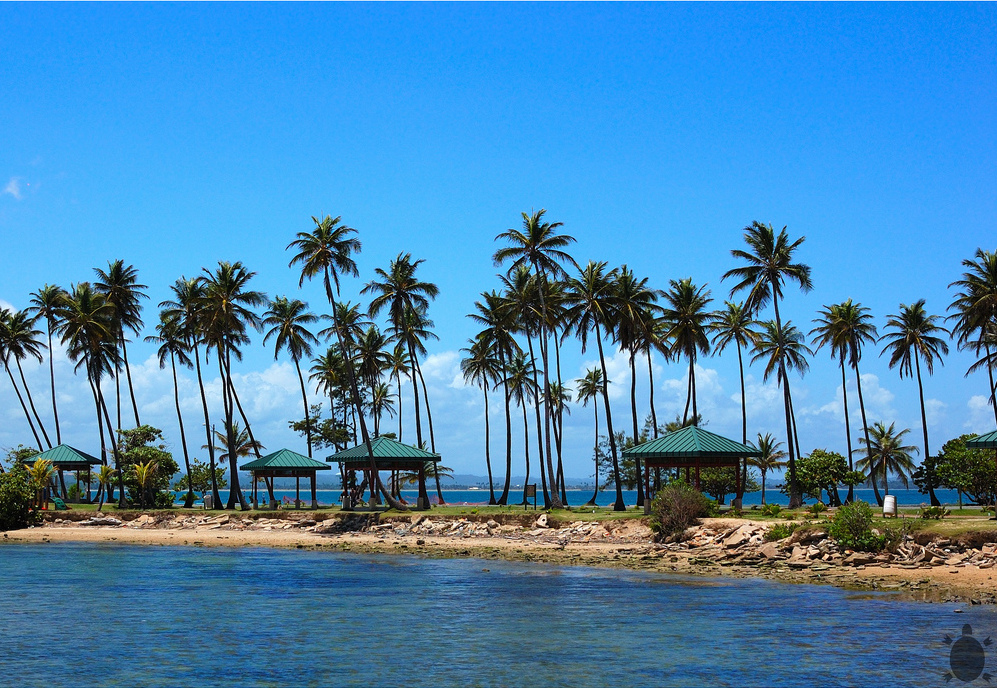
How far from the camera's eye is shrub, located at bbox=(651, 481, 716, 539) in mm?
39750

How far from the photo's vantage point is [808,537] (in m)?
33.7

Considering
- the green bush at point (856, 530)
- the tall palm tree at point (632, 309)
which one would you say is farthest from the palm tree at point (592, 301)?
the green bush at point (856, 530)

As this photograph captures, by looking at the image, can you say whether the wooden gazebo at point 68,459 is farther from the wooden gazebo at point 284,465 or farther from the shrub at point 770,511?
the shrub at point 770,511

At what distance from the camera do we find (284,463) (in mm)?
57750

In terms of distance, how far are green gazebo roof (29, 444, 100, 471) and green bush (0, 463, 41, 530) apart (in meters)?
9.39

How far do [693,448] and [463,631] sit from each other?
23729 millimetres

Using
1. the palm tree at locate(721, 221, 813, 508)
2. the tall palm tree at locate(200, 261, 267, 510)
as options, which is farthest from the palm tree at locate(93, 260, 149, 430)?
the palm tree at locate(721, 221, 813, 508)

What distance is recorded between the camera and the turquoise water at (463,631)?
17.0 m

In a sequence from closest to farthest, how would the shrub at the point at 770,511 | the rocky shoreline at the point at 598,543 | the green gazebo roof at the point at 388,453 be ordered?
the rocky shoreline at the point at 598,543, the shrub at the point at 770,511, the green gazebo roof at the point at 388,453

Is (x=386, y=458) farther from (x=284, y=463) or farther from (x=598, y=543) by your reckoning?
(x=598, y=543)

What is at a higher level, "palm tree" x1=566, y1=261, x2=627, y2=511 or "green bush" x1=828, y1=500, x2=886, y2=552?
"palm tree" x1=566, y1=261, x2=627, y2=511

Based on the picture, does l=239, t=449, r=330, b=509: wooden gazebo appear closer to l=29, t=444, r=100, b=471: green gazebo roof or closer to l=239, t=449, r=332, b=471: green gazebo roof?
l=239, t=449, r=332, b=471: green gazebo roof
